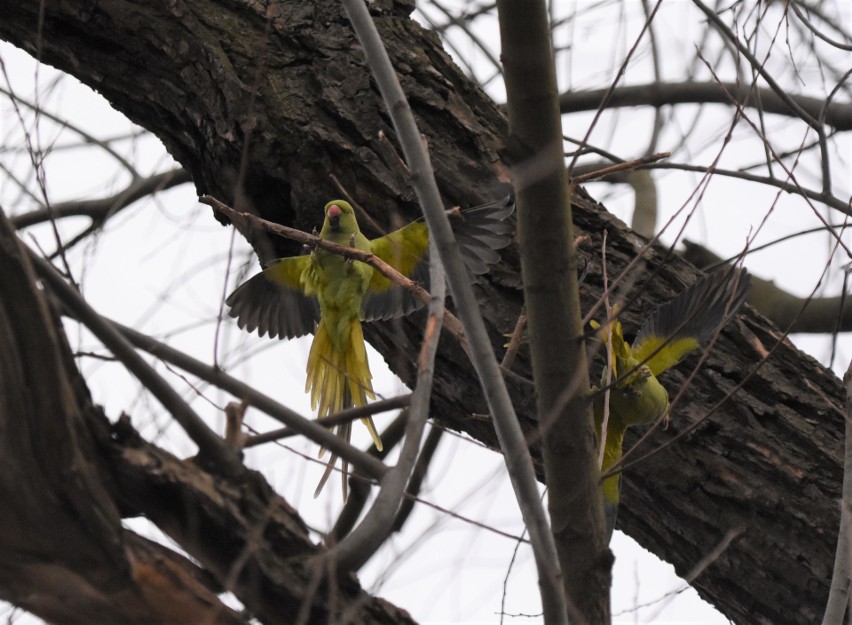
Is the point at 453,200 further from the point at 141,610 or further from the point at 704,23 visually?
the point at 141,610

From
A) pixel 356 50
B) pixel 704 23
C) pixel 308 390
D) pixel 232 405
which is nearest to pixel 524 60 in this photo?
pixel 232 405

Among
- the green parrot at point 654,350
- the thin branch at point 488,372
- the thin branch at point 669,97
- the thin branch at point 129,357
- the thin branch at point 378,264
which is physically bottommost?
the thin branch at point 129,357

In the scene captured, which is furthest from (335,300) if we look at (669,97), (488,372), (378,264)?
(488,372)

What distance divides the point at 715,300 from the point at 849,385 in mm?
424

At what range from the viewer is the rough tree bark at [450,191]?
261 centimetres

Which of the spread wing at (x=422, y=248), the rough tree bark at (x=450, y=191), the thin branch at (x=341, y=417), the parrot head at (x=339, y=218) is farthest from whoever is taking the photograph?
the parrot head at (x=339, y=218)

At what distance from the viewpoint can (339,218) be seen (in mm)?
3064

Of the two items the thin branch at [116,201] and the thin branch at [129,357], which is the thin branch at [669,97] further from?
the thin branch at [129,357]

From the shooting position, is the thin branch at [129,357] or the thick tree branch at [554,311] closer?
the thin branch at [129,357]

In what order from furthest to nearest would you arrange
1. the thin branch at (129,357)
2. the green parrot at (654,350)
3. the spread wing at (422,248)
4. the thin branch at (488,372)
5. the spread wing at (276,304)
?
the spread wing at (276,304) → the spread wing at (422,248) → the green parrot at (654,350) → the thin branch at (488,372) → the thin branch at (129,357)

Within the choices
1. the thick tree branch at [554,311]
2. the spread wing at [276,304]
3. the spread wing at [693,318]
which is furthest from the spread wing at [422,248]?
the thick tree branch at [554,311]

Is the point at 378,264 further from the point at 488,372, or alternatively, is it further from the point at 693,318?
the point at 693,318

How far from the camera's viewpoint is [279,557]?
1399mm

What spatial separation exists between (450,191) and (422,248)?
0.50 meters
